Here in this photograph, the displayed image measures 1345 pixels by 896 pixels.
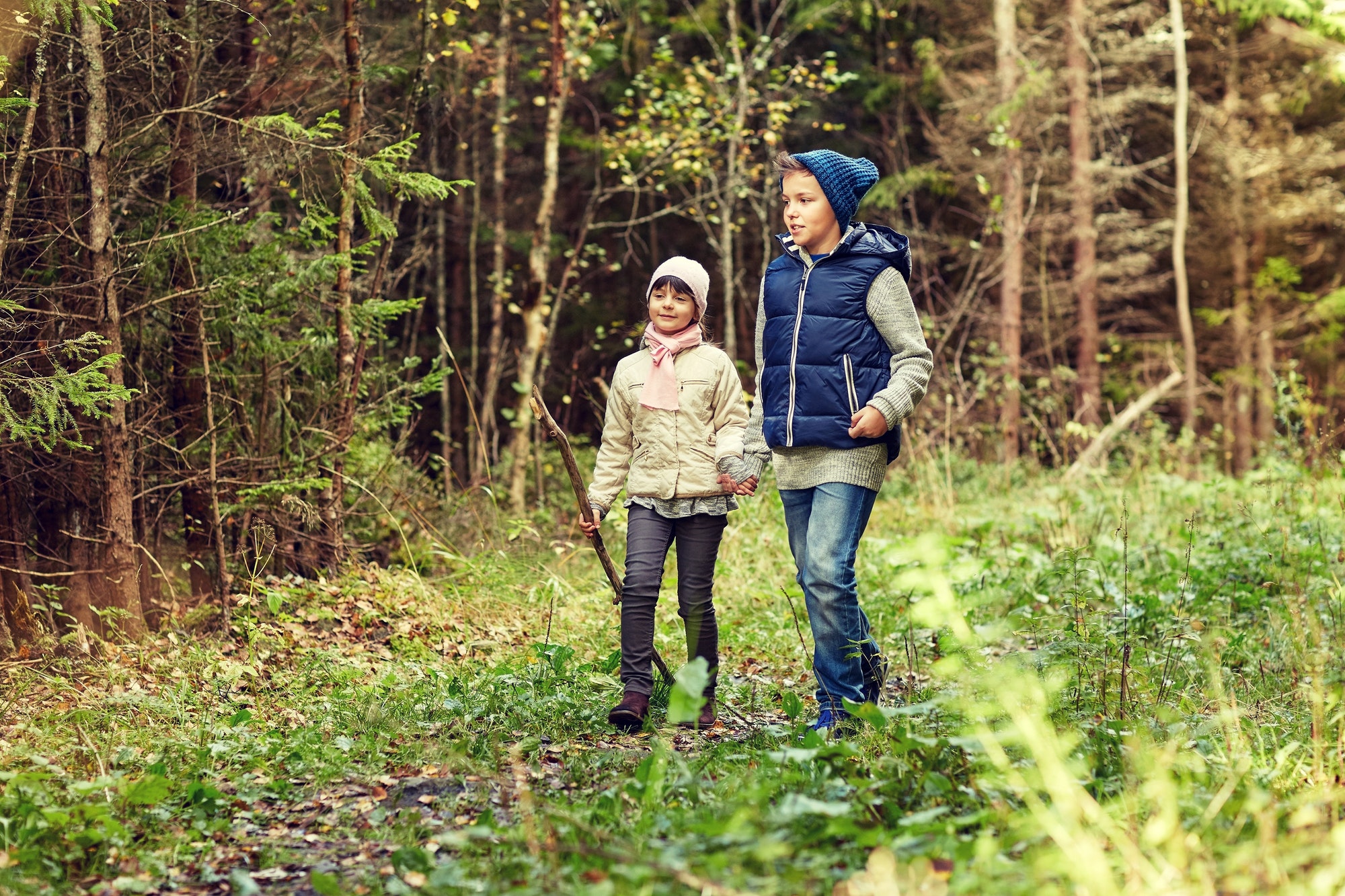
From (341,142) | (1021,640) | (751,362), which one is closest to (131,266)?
(341,142)

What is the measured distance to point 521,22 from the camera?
16984 millimetres

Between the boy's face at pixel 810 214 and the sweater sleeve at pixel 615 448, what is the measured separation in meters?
1.00

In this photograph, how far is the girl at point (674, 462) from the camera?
15.0 ft

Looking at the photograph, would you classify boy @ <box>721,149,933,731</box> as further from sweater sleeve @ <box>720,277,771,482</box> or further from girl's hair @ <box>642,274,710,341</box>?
girl's hair @ <box>642,274,710,341</box>

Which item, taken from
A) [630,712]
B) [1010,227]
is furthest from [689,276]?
[1010,227]

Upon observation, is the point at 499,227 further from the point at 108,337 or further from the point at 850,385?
the point at 850,385

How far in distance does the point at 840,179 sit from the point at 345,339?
161 inches

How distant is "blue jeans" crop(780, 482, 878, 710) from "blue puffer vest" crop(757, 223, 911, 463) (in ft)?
0.70

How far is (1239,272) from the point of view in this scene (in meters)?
21.1

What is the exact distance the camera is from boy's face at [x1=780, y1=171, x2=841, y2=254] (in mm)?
4309

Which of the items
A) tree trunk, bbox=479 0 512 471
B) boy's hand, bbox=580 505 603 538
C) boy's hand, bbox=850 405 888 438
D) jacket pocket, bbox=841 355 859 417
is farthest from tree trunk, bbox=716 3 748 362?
boy's hand, bbox=850 405 888 438

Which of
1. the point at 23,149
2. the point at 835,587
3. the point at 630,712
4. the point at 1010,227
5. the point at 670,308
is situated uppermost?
the point at 1010,227

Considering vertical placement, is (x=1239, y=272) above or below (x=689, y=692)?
above

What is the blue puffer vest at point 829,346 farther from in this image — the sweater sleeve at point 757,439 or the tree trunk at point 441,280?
the tree trunk at point 441,280
